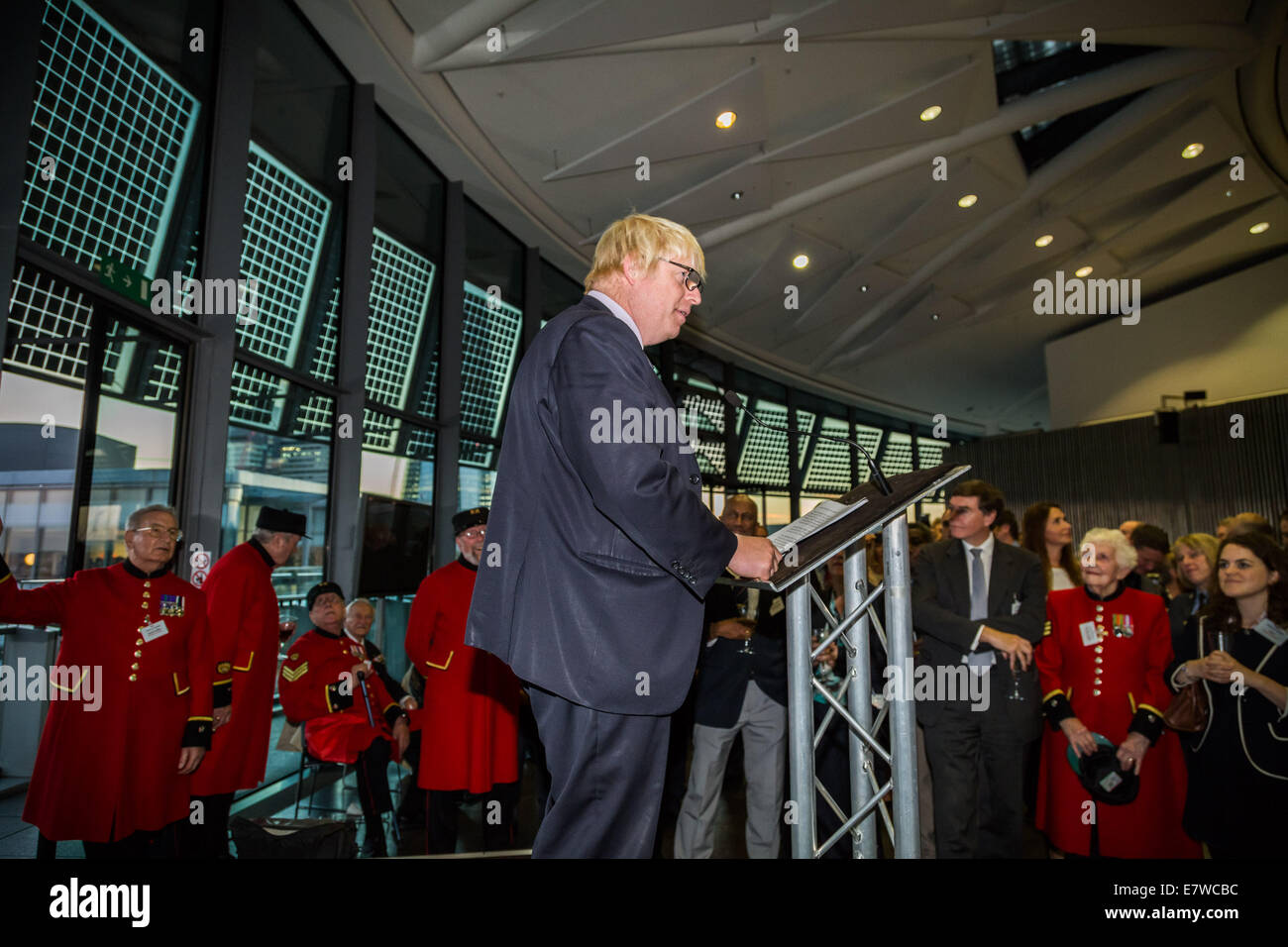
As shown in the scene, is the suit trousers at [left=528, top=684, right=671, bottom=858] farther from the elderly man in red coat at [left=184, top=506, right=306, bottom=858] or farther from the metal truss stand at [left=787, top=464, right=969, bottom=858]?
the elderly man in red coat at [left=184, top=506, right=306, bottom=858]

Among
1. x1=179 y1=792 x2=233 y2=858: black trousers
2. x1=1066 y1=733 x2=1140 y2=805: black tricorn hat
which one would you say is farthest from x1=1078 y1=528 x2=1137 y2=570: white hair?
x1=179 y1=792 x2=233 y2=858: black trousers

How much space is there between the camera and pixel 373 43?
5031 mm

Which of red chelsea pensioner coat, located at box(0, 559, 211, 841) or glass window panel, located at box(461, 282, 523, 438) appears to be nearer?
red chelsea pensioner coat, located at box(0, 559, 211, 841)

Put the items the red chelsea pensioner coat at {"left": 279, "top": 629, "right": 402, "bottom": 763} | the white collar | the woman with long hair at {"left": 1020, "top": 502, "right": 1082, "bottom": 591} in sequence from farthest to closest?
1. the woman with long hair at {"left": 1020, "top": 502, "right": 1082, "bottom": 591}
2. the red chelsea pensioner coat at {"left": 279, "top": 629, "right": 402, "bottom": 763}
3. the white collar

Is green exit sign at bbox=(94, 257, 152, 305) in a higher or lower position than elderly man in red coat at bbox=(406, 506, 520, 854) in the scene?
higher

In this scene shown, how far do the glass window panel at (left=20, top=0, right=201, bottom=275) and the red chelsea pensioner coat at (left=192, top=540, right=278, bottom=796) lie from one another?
1.45m

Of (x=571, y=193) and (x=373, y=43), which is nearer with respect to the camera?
(x=373, y=43)

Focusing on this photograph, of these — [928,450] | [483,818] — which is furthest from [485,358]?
[928,450]

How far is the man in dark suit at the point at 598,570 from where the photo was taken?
4.14 feet

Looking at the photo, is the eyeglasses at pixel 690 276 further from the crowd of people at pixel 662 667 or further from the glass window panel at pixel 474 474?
the glass window panel at pixel 474 474

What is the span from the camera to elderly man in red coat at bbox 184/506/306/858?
9.78ft

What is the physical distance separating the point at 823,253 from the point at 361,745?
8.61 m
